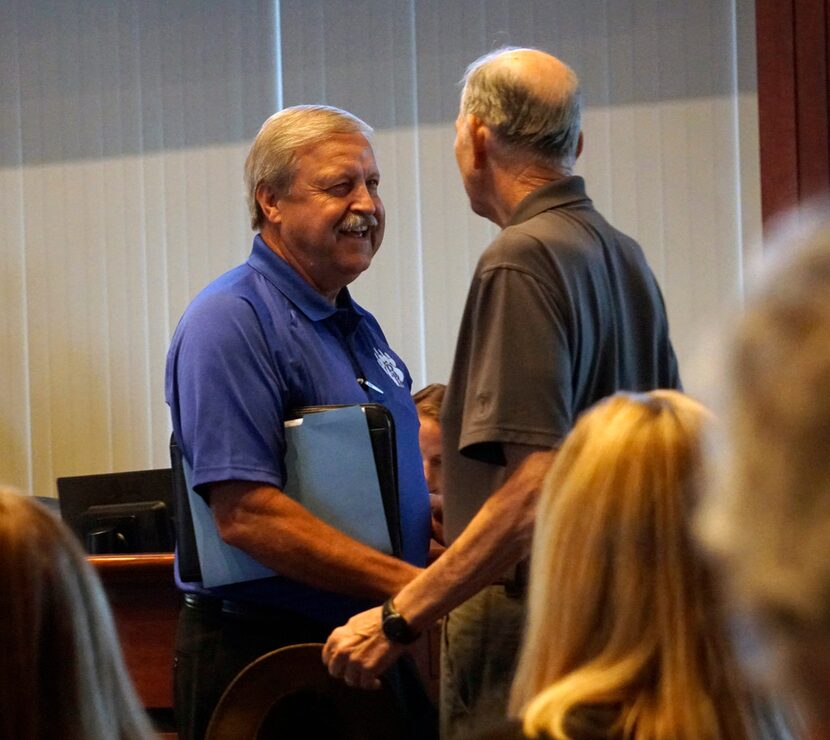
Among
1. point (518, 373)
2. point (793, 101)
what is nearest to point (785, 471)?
point (518, 373)

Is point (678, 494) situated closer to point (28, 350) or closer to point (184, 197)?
point (184, 197)

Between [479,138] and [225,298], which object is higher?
[479,138]

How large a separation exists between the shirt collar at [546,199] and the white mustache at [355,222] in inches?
14.5

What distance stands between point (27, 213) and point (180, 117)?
0.69 meters

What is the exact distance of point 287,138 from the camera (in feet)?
7.35

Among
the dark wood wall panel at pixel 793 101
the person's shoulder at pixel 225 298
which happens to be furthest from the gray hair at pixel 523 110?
the dark wood wall panel at pixel 793 101

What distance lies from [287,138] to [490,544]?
2.66ft

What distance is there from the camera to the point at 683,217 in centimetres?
427

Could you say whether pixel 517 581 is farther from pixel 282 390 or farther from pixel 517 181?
pixel 517 181

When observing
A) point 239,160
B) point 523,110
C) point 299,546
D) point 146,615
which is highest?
point 239,160

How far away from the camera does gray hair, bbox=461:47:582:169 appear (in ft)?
6.30

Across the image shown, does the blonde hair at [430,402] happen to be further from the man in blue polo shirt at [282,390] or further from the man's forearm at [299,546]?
the man's forearm at [299,546]

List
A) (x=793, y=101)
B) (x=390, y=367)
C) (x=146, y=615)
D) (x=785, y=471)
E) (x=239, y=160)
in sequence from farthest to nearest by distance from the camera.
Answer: (x=239, y=160)
(x=793, y=101)
(x=146, y=615)
(x=390, y=367)
(x=785, y=471)

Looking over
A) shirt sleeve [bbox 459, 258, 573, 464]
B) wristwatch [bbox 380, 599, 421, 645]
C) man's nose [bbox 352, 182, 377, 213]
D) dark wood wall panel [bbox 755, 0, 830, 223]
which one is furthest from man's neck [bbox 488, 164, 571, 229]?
dark wood wall panel [bbox 755, 0, 830, 223]
